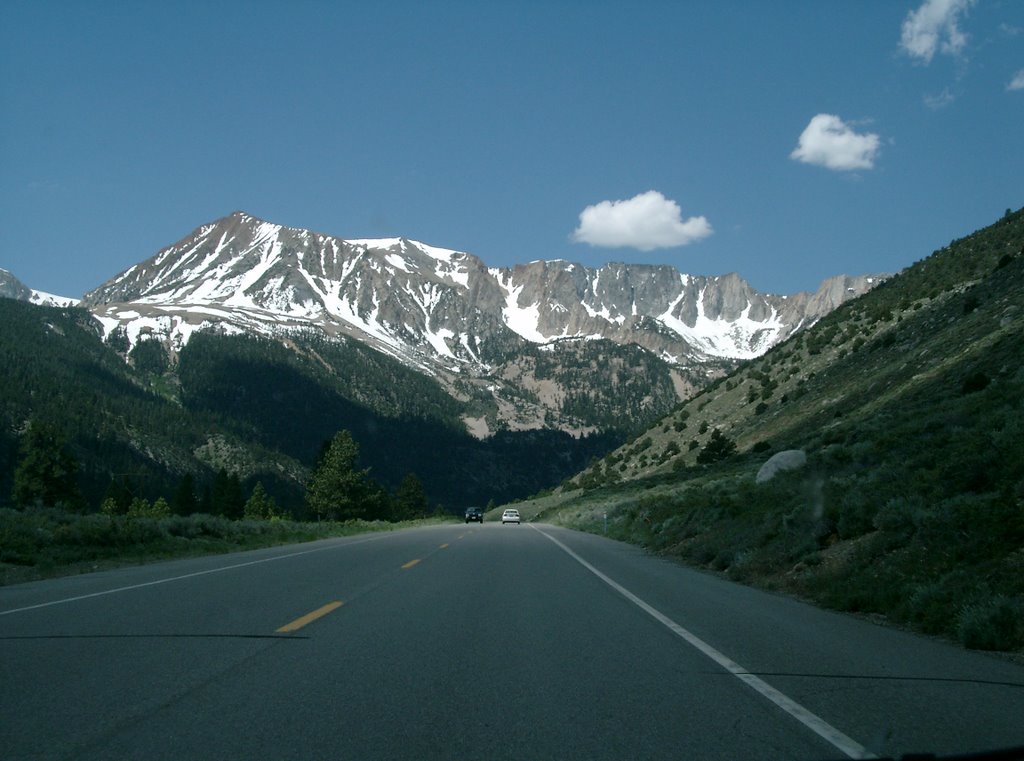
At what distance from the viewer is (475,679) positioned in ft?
21.4

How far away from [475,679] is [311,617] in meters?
3.54

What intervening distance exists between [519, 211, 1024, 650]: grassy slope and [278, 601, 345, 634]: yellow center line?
6.61m

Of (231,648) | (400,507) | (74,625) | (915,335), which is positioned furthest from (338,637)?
(400,507)

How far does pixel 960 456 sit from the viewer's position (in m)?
13.7

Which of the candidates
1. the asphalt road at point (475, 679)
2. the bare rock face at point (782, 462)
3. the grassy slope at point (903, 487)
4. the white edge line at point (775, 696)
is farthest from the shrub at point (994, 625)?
the bare rock face at point (782, 462)

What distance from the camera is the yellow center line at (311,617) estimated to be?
8.64 metres

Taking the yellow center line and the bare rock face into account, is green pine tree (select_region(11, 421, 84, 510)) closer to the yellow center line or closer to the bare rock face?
the bare rock face

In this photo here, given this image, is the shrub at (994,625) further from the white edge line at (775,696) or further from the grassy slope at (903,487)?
the white edge line at (775,696)

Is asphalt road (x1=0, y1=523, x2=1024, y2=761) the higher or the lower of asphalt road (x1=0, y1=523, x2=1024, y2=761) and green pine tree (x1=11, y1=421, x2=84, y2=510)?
the lower

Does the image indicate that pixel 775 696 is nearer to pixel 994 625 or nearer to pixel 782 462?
pixel 994 625

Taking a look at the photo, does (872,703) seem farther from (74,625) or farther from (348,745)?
(74,625)

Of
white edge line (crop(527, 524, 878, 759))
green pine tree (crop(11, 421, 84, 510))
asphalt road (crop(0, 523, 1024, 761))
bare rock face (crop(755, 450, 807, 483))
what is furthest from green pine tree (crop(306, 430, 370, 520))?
white edge line (crop(527, 524, 878, 759))

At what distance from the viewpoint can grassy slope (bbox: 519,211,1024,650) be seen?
9.96 meters

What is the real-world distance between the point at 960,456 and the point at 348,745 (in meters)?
12.2
